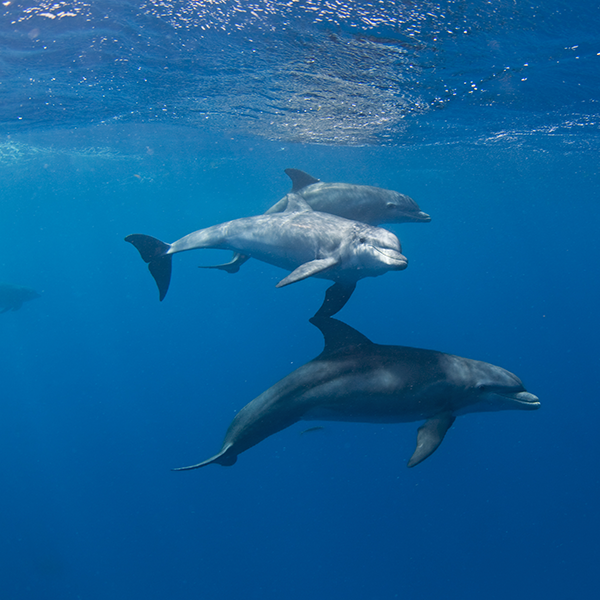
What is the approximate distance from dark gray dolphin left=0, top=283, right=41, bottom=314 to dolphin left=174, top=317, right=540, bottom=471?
23.0 meters

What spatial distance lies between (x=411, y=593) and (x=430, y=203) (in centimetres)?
5872

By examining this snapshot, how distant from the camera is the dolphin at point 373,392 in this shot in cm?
530

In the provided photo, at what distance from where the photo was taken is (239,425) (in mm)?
5477

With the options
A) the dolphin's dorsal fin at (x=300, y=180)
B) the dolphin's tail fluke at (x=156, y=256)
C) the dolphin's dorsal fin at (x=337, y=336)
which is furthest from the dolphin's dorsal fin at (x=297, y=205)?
the dolphin's tail fluke at (x=156, y=256)

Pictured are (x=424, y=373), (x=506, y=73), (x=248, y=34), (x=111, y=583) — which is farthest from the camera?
(x=111, y=583)

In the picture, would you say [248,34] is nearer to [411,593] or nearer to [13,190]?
[411,593]

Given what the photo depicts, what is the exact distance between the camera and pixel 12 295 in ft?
75.2

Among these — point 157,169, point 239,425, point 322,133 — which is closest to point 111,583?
point 239,425

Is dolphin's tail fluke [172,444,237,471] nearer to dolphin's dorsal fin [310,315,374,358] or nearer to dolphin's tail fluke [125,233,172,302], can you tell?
dolphin's dorsal fin [310,315,374,358]

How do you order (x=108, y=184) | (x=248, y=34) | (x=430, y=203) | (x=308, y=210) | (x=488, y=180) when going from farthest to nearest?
(x=430, y=203) < (x=108, y=184) < (x=488, y=180) < (x=248, y=34) < (x=308, y=210)

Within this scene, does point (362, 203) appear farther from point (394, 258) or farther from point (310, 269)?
point (310, 269)

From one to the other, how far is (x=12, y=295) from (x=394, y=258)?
2485cm

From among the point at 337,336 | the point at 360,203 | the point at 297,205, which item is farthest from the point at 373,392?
the point at 360,203

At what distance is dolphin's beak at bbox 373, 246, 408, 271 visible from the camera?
5.28 m
